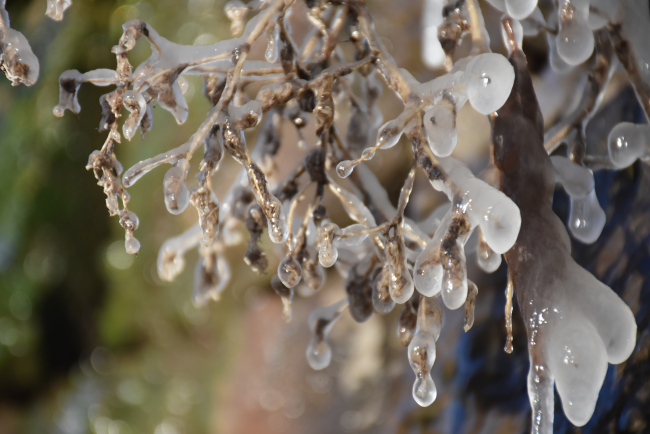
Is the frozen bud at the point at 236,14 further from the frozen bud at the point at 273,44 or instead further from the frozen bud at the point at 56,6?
the frozen bud at the point at 56,6

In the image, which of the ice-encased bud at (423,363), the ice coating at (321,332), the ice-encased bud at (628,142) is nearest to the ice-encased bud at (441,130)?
the ice-encased bud at (423,363)

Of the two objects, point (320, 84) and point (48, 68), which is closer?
point (320, 84)

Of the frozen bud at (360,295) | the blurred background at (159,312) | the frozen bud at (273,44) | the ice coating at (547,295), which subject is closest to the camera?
the ice coating at (547,295)

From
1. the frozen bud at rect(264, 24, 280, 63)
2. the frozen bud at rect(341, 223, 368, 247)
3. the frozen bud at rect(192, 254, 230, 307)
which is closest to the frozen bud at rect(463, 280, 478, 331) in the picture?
the frozen bud at rect(341, 223, 368, 247)

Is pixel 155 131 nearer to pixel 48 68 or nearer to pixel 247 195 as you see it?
pixel 48 68

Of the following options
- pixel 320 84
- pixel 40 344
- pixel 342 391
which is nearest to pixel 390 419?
pixel 342 391

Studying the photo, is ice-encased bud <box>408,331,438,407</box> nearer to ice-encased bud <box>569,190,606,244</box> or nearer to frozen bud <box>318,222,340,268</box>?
frozen bud <box>318,222,340,268</box>
